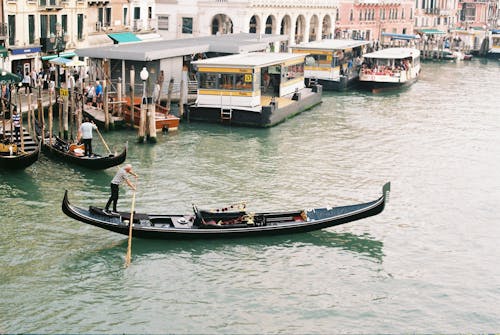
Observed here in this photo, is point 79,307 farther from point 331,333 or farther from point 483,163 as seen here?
point 483,163

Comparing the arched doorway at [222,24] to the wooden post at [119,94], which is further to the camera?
the arched doorway at [222,24]

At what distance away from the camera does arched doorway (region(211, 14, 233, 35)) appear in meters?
50.9

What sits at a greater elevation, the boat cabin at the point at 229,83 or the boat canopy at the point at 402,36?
the boat canopy at the point at 402,36

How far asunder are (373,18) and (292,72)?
37205 millimetres

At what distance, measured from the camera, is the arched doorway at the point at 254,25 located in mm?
50931

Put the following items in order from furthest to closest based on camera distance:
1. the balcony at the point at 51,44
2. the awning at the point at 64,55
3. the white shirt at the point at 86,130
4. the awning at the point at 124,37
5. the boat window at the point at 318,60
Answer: the boat window at the point at 318,60 < the awning at the point at 124,37 < the balcony at the point at 51,44 < the awning at the point at 64,55 < the white shirt at the point at 86,130

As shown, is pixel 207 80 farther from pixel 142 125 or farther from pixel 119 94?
pixel 142 125

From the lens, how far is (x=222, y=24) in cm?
5112

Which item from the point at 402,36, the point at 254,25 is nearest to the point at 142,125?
the point at 254,25

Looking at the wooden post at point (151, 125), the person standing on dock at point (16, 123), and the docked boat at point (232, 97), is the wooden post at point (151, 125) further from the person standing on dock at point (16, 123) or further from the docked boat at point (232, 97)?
the person standing on dock at point (16, 123)

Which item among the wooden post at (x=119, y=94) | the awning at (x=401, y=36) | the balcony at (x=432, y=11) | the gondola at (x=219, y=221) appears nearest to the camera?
the gondola at (x=219, y=221)

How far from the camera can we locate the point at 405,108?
118 feet

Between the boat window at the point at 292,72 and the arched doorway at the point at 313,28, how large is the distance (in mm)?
24584

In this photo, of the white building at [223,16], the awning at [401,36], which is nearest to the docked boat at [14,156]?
the white building at [223,16]
